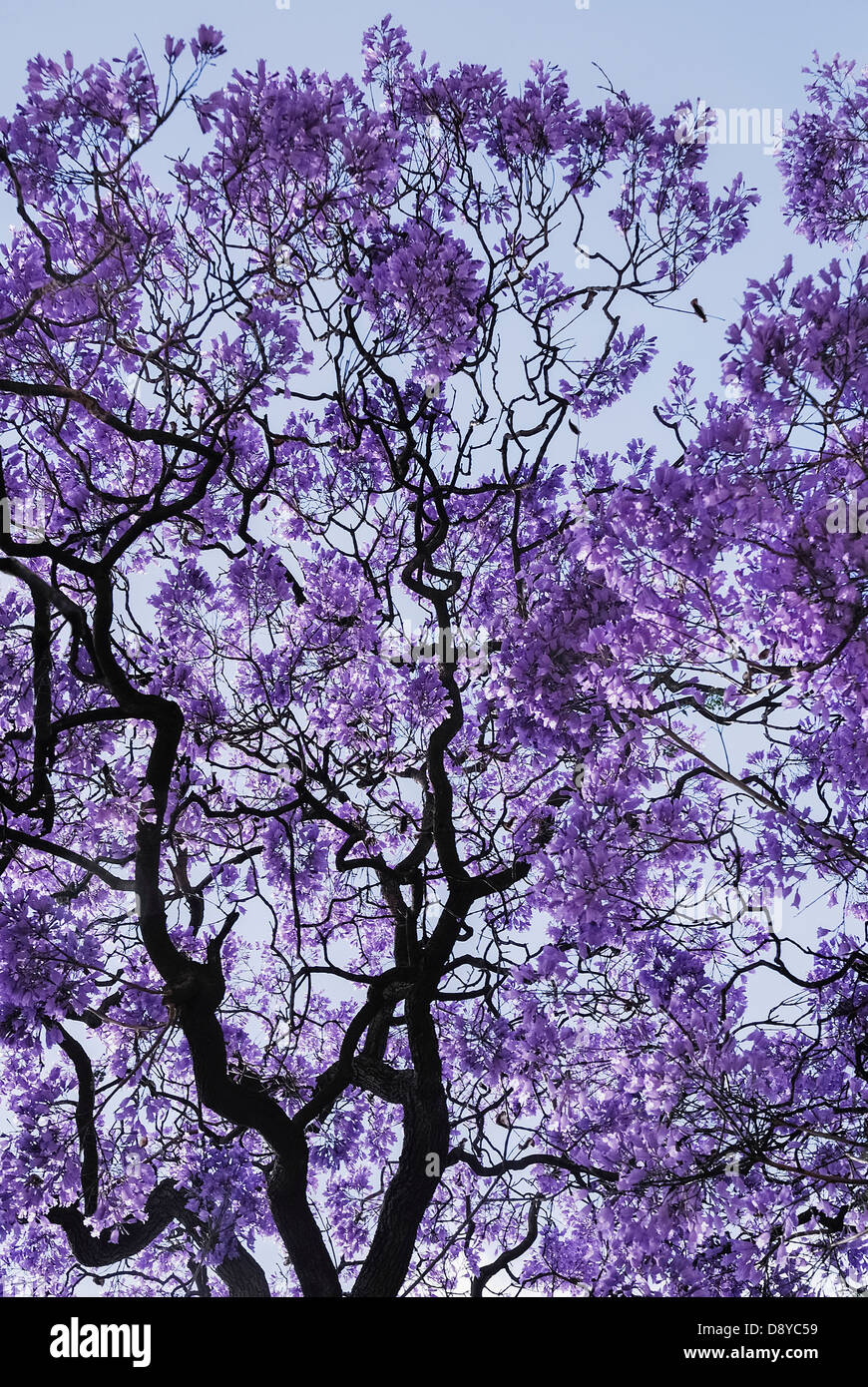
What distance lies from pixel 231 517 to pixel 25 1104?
3.83 metres

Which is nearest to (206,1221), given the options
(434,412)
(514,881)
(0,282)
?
(514,881)

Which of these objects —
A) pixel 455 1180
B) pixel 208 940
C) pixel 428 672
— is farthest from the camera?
pixel 455 1180

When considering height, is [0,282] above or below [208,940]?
above

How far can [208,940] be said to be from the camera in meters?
7.15

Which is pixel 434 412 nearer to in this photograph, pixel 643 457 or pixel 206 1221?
pixel 643 457

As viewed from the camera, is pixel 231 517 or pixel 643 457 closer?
pixel 643 457

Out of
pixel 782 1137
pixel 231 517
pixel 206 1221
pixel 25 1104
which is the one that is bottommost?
pixel 782 1137

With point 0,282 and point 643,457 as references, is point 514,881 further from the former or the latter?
Answer: point 0,282

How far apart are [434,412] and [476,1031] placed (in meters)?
3.78

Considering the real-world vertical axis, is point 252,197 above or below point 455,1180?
above
